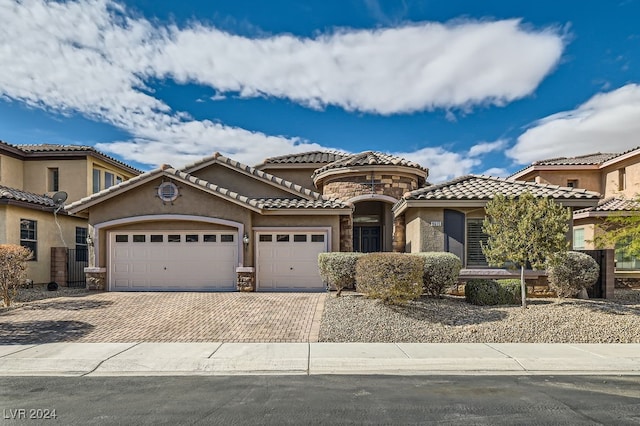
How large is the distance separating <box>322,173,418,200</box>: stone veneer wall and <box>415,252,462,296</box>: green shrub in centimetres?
643

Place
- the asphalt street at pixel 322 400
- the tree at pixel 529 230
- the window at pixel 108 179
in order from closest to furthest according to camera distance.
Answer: the asphalt street at pixel 322 400 < the tree at pixel 529 230 < the window at pixel 108 179

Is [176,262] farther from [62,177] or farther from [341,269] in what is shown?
[62,177]

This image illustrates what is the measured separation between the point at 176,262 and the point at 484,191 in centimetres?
1198

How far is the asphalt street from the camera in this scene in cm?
507

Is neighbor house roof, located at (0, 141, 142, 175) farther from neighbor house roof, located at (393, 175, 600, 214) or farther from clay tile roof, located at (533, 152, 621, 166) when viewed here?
clay tile roof, located at (533, 152, 621, 166)

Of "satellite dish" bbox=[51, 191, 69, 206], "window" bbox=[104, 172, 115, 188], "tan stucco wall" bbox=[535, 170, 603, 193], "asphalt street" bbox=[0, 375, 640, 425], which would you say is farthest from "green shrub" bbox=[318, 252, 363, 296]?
"tan stucco wall" bbox=[535, 170, 603, 193]

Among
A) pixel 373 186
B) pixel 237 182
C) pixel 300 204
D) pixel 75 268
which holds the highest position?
pixel 237 182

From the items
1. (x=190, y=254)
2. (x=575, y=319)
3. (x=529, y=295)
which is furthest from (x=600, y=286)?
(x=190, y=254)

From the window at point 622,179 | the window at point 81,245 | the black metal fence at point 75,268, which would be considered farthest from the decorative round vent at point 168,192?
the window at point 622,179

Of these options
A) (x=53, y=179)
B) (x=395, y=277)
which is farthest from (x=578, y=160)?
(x=53, y=179)

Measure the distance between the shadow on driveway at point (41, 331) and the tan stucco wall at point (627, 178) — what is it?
2526 cm

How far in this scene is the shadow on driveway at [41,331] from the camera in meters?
8.93

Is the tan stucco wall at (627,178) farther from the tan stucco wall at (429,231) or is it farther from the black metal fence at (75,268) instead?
the black metal fence at (75,268)

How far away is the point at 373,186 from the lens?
722 inches
